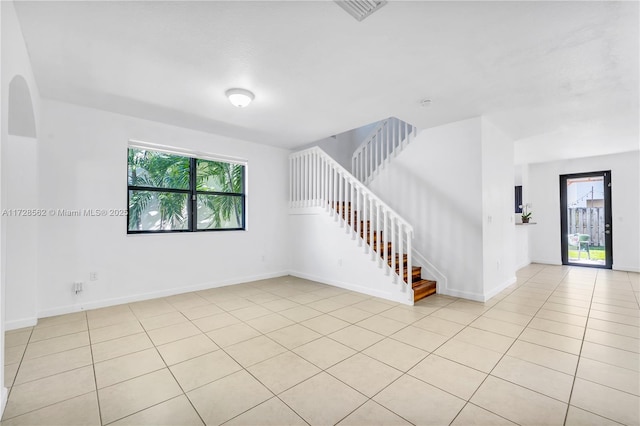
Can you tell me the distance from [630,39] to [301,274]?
5.18 meters

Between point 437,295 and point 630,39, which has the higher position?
point 630,39

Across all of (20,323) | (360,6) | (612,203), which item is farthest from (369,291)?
(612,203)

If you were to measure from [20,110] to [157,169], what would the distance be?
1711mm

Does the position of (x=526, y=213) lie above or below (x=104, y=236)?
above

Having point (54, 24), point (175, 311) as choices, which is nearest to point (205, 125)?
point (54, 24)

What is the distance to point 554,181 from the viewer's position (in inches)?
282

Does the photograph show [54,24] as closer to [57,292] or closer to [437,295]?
[57,292]

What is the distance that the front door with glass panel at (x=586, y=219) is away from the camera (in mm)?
6496

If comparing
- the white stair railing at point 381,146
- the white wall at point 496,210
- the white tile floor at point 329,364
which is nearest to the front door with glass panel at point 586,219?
the white wall at point 496,210

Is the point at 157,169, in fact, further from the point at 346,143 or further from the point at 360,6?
the point at 346,143

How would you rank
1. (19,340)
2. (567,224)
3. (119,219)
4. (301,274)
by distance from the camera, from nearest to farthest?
(19,340)
(119,219)
(301,274)
(567,224)

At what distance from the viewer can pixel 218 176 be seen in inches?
203

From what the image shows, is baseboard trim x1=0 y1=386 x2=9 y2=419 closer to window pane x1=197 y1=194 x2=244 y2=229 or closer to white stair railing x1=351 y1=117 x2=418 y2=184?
window pane x1=197 y1=194 x2=244 y2=229

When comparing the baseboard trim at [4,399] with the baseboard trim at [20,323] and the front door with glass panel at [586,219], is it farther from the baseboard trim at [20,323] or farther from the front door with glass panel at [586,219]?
the front door with glass panel at [586,219]
